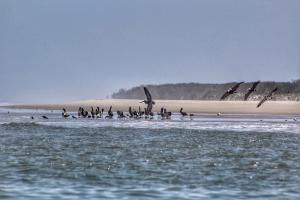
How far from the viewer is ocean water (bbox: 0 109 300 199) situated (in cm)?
1862

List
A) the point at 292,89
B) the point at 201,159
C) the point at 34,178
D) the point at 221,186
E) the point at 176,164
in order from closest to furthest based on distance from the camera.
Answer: the point at 221,186
the point at 34,178
the point at 176,164
the point at 201,159
the point at 292,89

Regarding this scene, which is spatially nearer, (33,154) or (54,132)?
(33,154)

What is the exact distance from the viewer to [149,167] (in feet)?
76.9

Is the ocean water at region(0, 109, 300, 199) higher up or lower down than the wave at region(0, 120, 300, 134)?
lower down

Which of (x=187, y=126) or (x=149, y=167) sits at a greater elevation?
(x=187, y=126)

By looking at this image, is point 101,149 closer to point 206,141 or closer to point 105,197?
point 206,141

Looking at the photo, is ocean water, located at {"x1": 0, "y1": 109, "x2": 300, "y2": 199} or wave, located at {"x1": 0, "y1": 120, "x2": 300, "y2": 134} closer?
ocean water, located at {"x1": 0, "y1": 109, "x2": 300, "y2": 199}

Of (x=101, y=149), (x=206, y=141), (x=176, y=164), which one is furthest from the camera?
(x=206, y=141)

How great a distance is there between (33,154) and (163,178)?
7.95m

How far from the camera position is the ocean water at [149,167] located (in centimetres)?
1862

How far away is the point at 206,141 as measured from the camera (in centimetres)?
3497

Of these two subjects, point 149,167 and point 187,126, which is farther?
point 187,126

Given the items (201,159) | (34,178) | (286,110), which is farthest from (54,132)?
(286,110)

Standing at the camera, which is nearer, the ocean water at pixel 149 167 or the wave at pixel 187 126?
the ocean water at pixel 149 167
